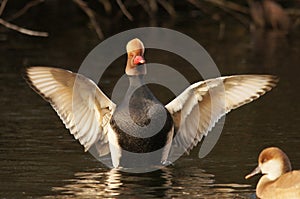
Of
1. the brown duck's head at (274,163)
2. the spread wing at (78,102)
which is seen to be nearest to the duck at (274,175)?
the brown duck's head at (274,163)

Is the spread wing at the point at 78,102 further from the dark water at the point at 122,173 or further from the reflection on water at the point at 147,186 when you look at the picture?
the reflection on water at the point at 147,186

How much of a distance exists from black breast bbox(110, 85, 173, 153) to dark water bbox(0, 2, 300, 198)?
27cm

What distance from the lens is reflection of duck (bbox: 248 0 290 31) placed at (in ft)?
61.5

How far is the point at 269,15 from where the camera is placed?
19.4 m

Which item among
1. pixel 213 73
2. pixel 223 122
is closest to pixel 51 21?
pixel 213 73

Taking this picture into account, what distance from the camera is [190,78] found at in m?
13.9

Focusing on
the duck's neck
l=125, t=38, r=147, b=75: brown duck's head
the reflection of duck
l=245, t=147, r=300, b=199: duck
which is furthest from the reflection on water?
the reflection of duck

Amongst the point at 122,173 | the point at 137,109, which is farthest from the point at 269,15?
the point at 122,173

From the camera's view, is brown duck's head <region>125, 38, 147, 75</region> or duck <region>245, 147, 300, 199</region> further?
brown duck's head <region>125, 38, 147, 75</region>

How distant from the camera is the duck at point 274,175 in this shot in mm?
7645

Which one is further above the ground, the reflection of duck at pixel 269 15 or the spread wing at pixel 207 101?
the reflection of duck at pixel 269 15

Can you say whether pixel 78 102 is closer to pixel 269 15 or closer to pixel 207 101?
pixel 207 101

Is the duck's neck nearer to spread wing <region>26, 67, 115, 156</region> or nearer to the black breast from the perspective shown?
the black breast

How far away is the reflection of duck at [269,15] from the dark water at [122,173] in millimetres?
2801
